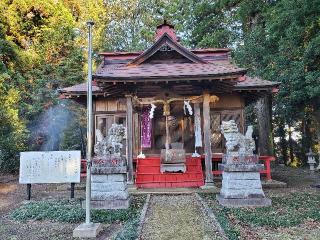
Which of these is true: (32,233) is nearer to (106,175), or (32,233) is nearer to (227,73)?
(106,175)

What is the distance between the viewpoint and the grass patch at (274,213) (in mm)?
6883

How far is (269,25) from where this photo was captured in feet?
57.2

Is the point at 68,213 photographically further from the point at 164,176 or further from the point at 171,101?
the point at 171,101

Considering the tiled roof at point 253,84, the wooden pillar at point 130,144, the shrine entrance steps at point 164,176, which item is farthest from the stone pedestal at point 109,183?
the tiled roof at point 253,84

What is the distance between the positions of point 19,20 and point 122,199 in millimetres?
17427

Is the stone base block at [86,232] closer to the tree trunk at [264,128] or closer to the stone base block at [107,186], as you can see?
the stone base block at [107,186]

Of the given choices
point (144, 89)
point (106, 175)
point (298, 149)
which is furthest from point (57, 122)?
point (298, 149)

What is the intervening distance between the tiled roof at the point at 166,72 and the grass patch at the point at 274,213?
422 centimetres

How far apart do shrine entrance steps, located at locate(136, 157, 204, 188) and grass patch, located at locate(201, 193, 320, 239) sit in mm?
2482

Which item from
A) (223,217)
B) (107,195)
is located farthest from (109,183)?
(223,217)

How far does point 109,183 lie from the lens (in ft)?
29.0

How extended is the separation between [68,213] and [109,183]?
1368mm

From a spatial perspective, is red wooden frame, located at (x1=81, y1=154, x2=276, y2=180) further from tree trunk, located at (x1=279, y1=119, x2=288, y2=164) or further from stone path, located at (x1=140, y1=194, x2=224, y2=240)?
tree trunk, located at (x1=279, y1=119, x2=288, y2=164)

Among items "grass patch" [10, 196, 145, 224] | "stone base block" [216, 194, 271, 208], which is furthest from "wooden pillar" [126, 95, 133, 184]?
"stone base block" [216, 194, 271, 208]
